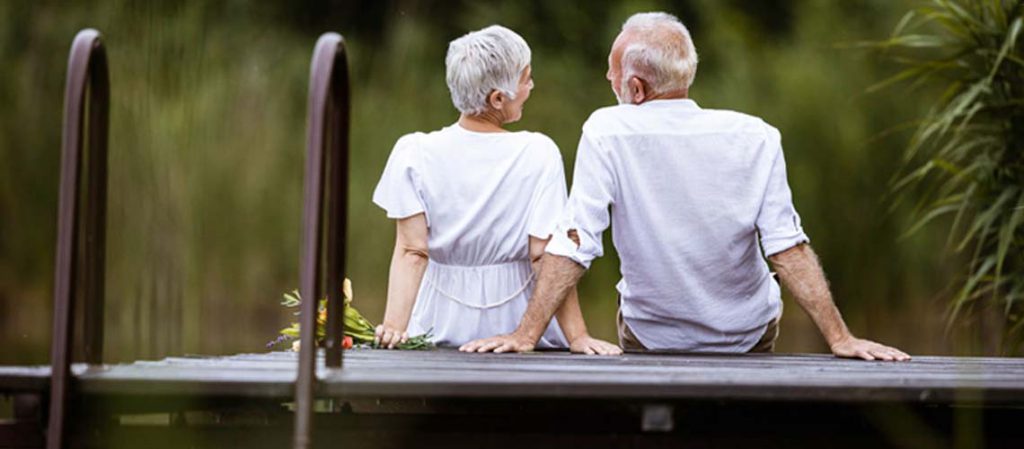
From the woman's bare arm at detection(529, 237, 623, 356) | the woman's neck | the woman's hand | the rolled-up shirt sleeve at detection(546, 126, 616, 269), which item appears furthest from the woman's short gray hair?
the woman's hand

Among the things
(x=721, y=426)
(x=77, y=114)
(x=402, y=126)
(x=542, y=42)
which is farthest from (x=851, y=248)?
(x=77, y=114)

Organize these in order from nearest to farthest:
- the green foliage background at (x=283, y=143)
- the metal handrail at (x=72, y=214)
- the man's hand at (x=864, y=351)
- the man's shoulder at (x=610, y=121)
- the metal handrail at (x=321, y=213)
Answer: the metal handrail at (x=321, y=213) < the metal handrail at (x=72, y=214) < the man's hand at (x=864, y=351) < the man's shoulder at (x=610, y=121) < the green foliage background at (x=283, y=143)

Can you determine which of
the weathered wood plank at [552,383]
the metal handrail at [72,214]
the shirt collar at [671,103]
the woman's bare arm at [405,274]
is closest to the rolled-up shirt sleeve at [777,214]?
the shirt collar at [671,103]

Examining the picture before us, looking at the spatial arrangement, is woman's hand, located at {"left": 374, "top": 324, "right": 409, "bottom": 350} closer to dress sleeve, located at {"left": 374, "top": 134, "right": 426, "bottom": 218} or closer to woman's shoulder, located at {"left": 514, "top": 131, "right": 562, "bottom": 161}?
dress sleeve, located at {"left": 374, "top": 134, "right": 426, "bottom": 218}

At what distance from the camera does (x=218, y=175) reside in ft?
22.5

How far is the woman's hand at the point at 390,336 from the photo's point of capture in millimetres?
3365

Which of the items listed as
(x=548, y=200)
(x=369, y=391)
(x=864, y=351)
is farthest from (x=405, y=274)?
(x=369, y=391)

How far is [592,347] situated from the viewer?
3172mm

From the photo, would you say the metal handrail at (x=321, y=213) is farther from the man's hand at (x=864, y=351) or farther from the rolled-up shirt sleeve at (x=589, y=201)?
the man's hand at (x=864, y=351)

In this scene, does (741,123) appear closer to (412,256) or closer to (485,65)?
(485,65)

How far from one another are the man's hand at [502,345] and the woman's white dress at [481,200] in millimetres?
232

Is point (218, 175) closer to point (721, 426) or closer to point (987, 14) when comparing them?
point (987, 14)

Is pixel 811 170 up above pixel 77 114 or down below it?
below

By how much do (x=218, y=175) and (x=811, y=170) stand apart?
9.18 feet
